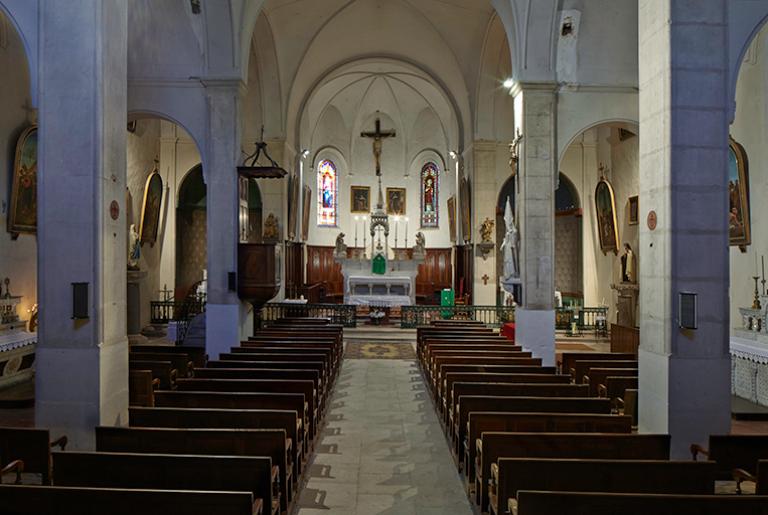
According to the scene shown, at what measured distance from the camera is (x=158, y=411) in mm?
5145

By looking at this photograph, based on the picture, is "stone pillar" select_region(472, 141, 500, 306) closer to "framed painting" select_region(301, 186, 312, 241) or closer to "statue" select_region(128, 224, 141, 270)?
"framed painting" select_region(301, 186, 312, 241)

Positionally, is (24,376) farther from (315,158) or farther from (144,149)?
(315,158)

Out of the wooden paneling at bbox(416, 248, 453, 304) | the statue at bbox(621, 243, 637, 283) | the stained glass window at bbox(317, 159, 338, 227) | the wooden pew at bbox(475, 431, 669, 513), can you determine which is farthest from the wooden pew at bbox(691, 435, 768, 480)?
the stained glass window at bbox(317, 159, 338, 227)

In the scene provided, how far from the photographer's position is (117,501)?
3.17 metres

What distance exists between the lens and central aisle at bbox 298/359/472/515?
198 inches

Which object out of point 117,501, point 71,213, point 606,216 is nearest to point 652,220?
point 117,501

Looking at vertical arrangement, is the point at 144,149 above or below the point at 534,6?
below

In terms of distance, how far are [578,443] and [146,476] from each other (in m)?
3.39

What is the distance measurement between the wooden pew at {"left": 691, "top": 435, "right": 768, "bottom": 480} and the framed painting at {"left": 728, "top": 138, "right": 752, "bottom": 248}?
6966 millimetres

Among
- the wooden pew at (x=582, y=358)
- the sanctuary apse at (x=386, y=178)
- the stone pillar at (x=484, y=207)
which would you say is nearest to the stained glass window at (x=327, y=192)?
the sanctuary apse at (x=386, y=178)

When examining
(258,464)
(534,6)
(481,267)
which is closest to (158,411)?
(258,464)

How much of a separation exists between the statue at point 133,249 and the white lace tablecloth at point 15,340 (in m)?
5.88

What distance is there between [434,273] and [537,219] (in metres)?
14.7

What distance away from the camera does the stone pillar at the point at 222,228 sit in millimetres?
10789
